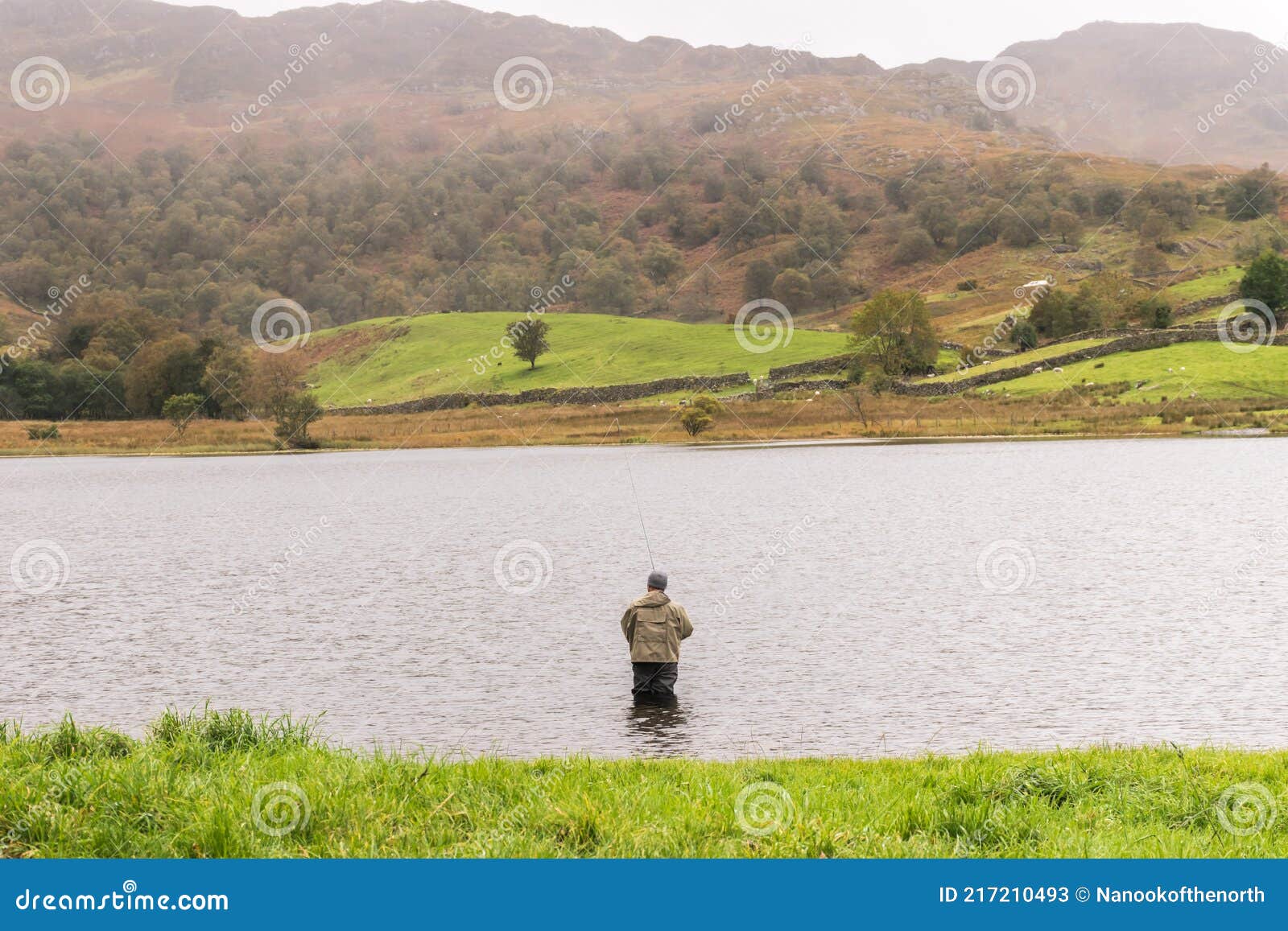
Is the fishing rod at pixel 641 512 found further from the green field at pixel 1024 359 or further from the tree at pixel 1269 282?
the tree at pixel 1269 282

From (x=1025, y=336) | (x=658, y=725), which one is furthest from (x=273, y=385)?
(x=658, y=725)

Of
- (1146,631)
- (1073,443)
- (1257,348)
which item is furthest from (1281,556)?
(1257,348)

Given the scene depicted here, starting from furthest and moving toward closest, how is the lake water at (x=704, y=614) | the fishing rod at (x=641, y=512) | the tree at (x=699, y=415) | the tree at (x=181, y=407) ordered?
1. the tree at (x=181, y=407)
2. the tree at (x=699, y=415)
3. the fishing rod at (x=641, y=512)
4. the lake water at (x=704, y=614)

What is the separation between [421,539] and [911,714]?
27677mm

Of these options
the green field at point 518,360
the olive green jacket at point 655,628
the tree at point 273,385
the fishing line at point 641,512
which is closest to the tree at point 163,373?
the tree at point 273,385

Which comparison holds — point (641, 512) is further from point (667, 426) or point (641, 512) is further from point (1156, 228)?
point (1156, 228)

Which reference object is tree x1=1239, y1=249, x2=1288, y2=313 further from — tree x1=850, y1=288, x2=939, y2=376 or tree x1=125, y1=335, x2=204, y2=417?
tree x1=125, y1=335, x2=204, y2=417

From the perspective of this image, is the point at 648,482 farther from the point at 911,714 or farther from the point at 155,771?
the point at 155,771

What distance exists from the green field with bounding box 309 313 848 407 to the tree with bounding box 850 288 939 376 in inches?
531

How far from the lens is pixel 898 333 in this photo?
116m

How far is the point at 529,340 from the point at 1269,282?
79815 millimetres

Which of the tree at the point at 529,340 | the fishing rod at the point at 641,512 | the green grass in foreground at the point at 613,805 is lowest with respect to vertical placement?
the green grass in foreground at the point at 613,805

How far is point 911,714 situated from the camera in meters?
16.6

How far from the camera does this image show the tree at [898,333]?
116m
